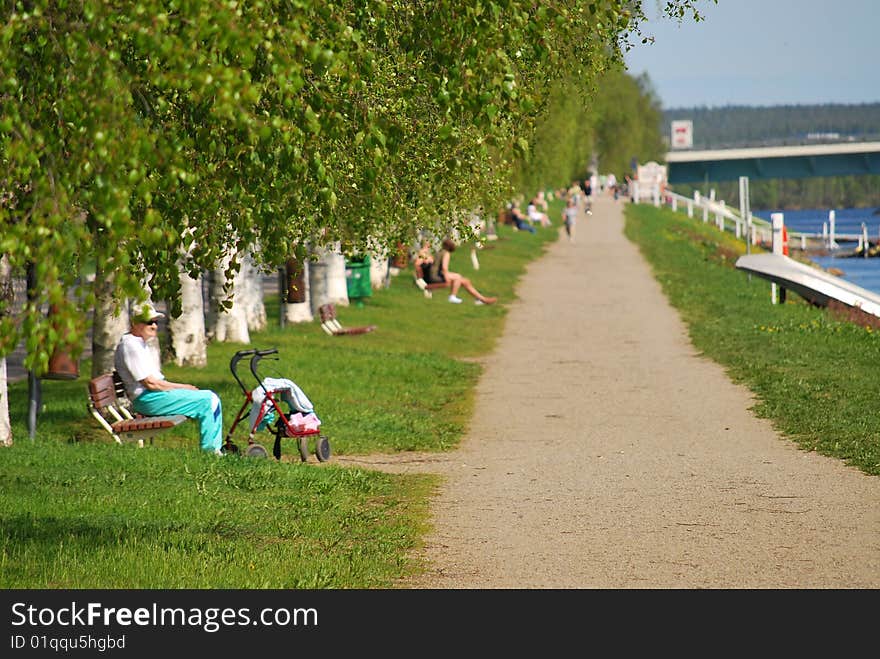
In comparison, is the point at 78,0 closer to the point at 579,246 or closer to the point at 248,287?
the point at 248,287

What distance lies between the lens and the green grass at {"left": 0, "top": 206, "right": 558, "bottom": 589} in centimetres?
845

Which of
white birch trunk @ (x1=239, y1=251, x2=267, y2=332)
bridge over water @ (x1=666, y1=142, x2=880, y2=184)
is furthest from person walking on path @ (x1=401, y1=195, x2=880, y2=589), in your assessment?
bridge over water @ (x1=666, y1=142, x2=880, y2=184)

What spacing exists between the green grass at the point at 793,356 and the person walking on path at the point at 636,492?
1.10 ft

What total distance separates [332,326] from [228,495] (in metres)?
13.0

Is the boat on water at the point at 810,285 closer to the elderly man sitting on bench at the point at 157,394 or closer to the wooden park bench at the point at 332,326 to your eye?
the wooden park bench at the point at 332,326

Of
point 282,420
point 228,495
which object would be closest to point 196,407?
point 282,420

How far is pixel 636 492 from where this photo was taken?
11.5 meters

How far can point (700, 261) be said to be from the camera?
4575 cm

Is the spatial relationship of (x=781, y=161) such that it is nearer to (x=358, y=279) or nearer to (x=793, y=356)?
(x=358, y=279)

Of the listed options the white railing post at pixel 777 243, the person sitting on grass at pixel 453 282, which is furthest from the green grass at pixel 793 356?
the person sitting on grass at pixel 453 282

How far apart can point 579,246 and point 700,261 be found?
557 inches

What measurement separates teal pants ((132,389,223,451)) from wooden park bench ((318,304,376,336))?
1030 cm

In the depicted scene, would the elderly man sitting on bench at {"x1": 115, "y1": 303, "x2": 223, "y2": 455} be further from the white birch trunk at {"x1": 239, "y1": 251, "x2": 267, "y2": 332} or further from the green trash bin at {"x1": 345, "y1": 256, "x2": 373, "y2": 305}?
the green trash bin at {"x1": 345, "y1": 256, "x2": 373, "y2": 305}
